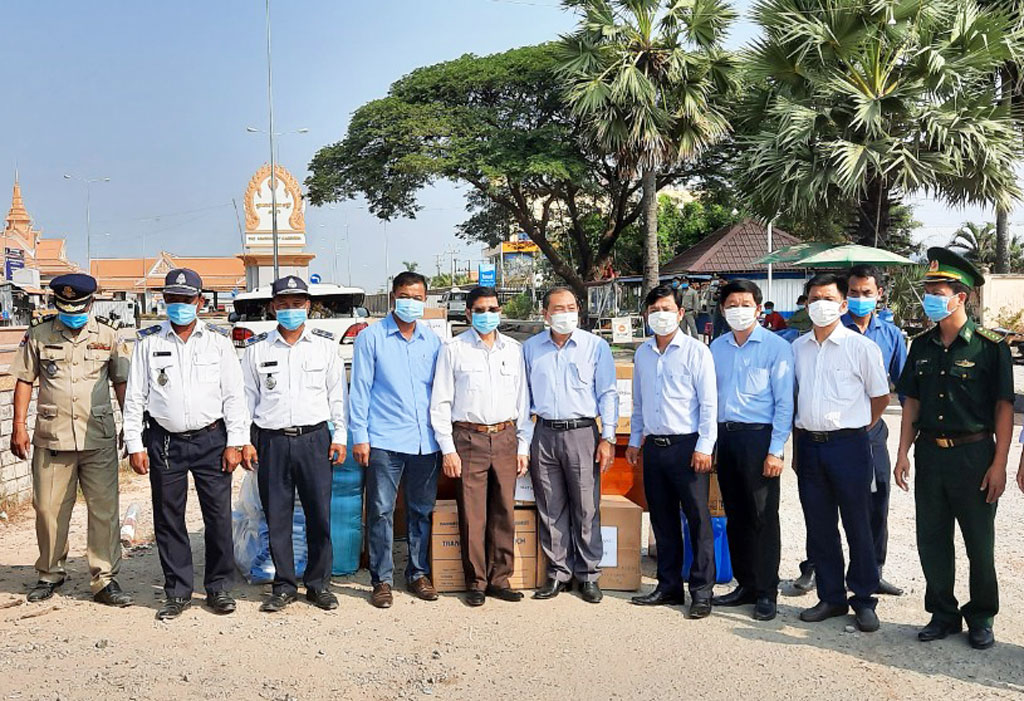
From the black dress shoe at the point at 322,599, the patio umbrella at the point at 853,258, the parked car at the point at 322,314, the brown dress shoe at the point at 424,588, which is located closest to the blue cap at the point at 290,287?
the black dress shoe at the point at 322,599

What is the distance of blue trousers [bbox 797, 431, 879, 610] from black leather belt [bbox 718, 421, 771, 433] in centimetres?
→ 21

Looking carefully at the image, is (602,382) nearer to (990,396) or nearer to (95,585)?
(990,396)

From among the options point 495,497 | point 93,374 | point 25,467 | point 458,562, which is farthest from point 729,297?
point 25,467

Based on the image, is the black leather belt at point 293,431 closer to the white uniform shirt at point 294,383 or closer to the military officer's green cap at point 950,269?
the white uniform shirt at point 294,383

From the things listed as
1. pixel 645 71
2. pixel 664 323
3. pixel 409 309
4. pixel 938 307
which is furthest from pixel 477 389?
pixel 645 71

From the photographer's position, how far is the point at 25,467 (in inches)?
291

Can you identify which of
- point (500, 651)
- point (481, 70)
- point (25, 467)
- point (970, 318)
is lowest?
point (500, 651)

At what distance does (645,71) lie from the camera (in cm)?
2012

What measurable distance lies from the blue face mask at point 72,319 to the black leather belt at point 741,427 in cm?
366

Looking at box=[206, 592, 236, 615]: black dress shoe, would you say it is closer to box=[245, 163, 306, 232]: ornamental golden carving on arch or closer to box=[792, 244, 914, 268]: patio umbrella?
box=[792, 244, 914, 268]: patio umbrella

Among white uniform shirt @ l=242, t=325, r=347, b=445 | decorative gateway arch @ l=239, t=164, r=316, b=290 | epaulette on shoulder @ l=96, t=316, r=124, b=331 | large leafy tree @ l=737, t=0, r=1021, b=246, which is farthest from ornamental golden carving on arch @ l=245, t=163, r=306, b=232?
white uniform shirt @ l=242, t=325, r=347, b=445

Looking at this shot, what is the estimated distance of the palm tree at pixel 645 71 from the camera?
64.6 feet

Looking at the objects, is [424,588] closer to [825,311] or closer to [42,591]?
[42,591]

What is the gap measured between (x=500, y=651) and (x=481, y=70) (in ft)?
86.2
